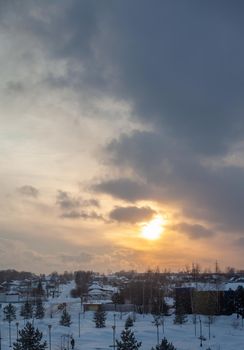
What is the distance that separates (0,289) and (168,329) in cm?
12133

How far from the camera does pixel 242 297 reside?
99.2 m

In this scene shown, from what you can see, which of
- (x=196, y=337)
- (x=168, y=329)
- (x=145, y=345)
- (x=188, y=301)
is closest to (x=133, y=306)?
(x=188, y=301)

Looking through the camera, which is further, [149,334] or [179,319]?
[179,319]

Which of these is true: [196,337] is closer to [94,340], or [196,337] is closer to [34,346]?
[94,340]

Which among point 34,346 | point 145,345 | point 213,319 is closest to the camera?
point 34,346

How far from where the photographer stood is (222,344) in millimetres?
70812

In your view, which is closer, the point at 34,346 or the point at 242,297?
the point at 34,346

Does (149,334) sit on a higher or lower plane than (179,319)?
lower

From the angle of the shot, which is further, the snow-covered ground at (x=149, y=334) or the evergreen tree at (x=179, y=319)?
the evergreen tree at (x=179, y=319)

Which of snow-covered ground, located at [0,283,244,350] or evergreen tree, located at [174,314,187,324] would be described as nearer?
snow-covered ground, located at [0,283,244,350]

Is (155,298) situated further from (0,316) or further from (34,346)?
(34,346)

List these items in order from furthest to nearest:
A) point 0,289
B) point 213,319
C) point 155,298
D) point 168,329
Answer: point 0,289 < point 155,298 < point 213,319 < point 168,329

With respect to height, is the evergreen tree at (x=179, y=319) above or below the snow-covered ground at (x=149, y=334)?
above

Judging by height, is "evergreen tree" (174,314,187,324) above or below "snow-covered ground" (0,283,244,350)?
above
